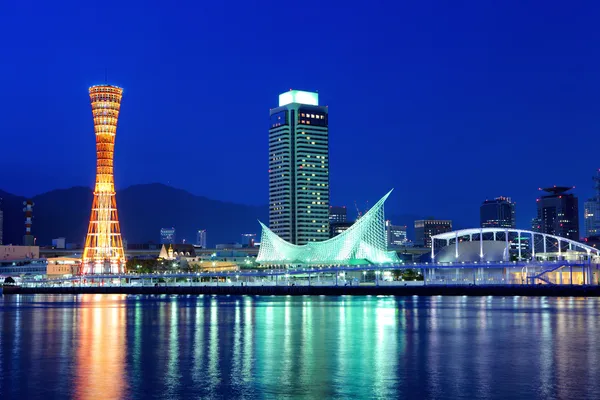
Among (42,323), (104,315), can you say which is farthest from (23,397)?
(104,315)

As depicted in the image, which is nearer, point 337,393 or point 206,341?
point 337,393

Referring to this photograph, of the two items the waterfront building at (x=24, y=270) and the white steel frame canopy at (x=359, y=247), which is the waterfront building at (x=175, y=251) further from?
the white steel frame canopy at (x=359, y=247)

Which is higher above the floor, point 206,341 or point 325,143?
point 325,143

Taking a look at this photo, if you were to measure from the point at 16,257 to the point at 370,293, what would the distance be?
63674mm

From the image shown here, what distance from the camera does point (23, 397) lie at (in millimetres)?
16859

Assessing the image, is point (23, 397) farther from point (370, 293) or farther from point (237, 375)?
point (370, 293)

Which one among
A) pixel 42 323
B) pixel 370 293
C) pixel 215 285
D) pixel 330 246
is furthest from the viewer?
pixel 330 246

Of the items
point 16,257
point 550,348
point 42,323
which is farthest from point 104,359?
point 16,257

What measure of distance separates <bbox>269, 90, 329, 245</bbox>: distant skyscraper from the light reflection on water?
125654 millimetres

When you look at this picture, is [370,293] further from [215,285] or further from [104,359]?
[104,359]

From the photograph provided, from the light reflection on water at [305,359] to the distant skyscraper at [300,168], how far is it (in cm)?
12565

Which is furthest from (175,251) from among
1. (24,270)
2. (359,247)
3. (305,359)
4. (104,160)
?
(305,359)

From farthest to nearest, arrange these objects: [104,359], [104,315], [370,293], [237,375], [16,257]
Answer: [16,257] < [370,293] < [104,315] < [104,359] < [237,375]

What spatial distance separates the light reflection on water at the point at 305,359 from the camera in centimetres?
1748
